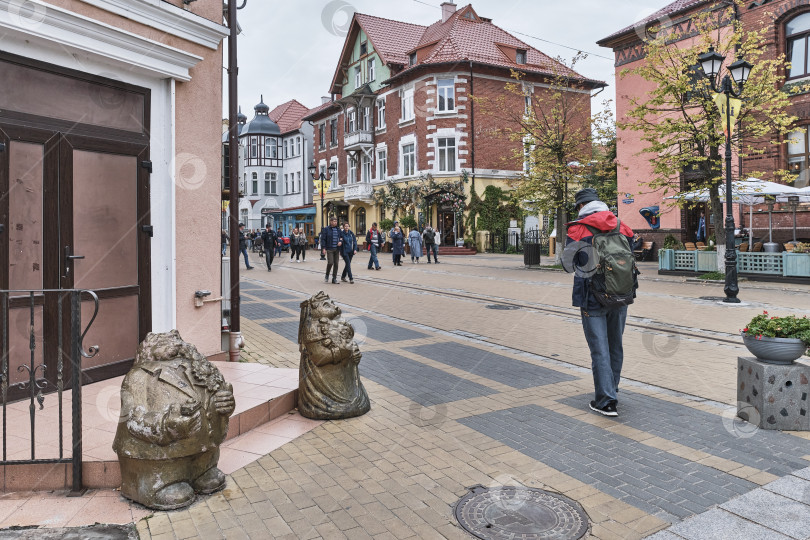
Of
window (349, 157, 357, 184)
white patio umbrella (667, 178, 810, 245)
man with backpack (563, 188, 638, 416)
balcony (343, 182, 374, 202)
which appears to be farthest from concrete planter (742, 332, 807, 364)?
window (349, 157, 357, 184)

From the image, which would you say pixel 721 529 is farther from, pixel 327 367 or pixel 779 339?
pixel 327 367

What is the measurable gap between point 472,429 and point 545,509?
143 centimetres

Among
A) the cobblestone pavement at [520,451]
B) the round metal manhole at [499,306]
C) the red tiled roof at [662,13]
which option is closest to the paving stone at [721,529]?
the cobblestone pavement at [520,451]

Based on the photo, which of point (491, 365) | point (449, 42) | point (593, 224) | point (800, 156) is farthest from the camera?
point (449, 42)

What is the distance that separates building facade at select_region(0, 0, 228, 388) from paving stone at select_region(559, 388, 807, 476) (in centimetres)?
430

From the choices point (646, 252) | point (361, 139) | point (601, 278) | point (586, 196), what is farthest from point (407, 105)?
point (601, 278)

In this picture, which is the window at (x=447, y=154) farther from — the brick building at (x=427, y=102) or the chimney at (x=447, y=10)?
the chimney at (x=447, y=10)

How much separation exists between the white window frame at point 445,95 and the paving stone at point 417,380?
3183cm

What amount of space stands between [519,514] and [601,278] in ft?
7.53

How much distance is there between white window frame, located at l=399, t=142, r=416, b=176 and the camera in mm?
39438

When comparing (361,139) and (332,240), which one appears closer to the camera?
(332,240)

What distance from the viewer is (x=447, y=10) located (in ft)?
140

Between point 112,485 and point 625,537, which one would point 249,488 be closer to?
point 112,485

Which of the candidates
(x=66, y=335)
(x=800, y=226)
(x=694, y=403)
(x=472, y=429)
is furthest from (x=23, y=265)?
(x=800, y=226)
